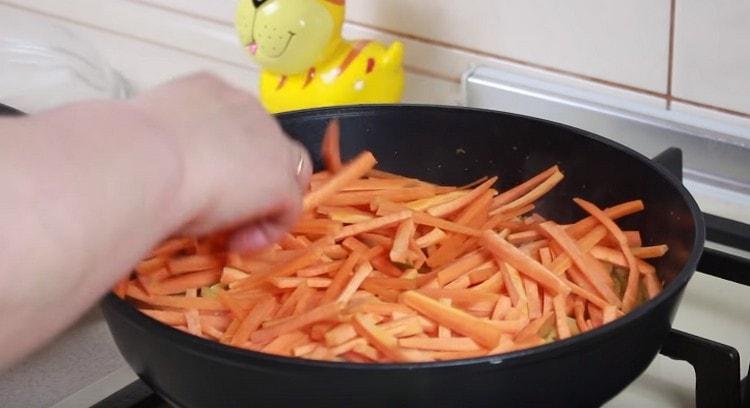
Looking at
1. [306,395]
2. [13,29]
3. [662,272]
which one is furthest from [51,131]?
[13,29]

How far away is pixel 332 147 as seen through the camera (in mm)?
760

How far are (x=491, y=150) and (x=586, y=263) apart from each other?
155 mm

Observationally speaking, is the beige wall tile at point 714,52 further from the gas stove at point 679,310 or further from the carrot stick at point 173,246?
the carrot stick at point 173,246

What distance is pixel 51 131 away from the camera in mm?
424

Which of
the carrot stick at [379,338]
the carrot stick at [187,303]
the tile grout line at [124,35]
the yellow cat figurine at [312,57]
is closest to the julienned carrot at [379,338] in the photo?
the carrot stick at [379,338]

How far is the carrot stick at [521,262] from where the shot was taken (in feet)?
2.01

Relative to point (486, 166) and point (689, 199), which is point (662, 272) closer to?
point (689, 199)

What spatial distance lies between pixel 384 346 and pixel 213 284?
0.16 metres

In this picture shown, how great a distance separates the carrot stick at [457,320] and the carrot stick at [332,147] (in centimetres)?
19

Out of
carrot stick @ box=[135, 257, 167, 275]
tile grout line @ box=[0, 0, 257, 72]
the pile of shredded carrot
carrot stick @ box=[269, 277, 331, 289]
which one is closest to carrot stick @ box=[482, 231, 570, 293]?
the pile of shredded carrot

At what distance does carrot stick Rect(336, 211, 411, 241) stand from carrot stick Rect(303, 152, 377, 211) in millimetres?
41

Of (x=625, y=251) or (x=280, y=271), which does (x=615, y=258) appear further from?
(x=280, y=271)

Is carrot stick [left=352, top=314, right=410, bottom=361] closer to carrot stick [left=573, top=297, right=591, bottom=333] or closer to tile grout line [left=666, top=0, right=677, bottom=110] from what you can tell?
carrot stick [left=573, top=297, right=591, bottom=333]

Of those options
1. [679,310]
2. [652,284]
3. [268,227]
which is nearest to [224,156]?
[268,227]
